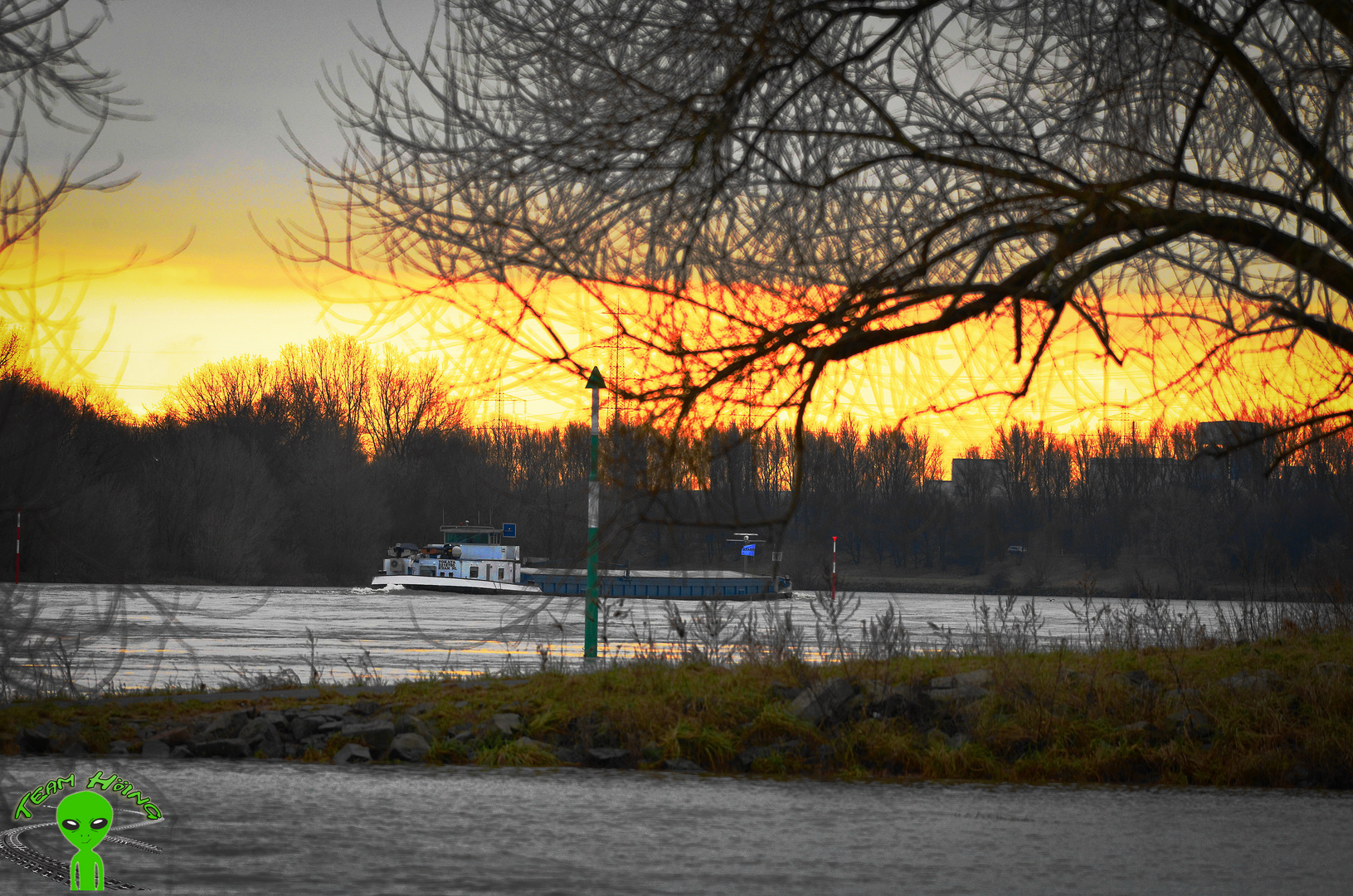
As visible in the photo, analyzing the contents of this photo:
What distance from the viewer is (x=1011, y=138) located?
7891 mm

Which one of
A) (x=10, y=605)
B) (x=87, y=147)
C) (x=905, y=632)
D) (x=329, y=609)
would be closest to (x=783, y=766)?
(x=905, y=632)

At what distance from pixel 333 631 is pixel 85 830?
1054 inches

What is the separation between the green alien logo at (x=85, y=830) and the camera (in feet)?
19.9

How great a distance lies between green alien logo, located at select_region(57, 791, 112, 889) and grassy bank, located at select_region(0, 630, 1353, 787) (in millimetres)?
3201

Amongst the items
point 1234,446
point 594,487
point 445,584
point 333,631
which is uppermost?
point 1234,446

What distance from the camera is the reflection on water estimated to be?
628 cm

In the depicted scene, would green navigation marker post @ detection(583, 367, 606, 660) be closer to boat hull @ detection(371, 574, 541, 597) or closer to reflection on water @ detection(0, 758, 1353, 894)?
reflection on water @ detection(0, 758, 1353, 894)

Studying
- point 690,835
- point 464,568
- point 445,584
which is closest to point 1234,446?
point 690,835

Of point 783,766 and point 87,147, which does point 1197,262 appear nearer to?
point 783,766

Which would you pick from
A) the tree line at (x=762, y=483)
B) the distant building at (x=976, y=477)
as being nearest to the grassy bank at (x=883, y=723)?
the tree line at (x=762, y=483)

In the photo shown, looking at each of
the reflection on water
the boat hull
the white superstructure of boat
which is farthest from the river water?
the white superstructure of boat

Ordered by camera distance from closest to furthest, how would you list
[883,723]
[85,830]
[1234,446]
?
[85,830], [1234,446], [883,723]

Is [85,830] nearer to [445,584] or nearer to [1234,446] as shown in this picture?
[1234,446]

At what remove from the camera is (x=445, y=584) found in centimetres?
6588
